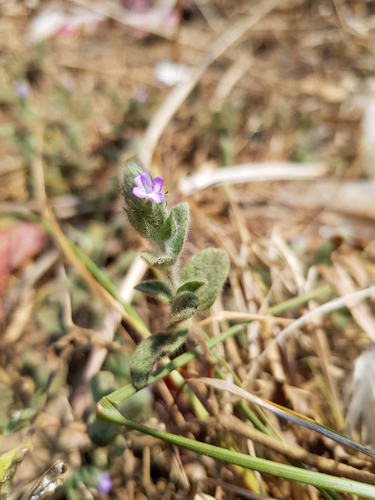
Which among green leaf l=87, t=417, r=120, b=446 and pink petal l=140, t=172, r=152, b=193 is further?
green leaf l=87, t=417, r=120, b=446

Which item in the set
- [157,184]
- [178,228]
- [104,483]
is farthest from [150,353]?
[104,483]

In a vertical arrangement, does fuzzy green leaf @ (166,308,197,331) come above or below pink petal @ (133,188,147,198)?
below

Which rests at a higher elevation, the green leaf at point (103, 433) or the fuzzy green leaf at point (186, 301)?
the fuzzy green leaf at point (186, 301)

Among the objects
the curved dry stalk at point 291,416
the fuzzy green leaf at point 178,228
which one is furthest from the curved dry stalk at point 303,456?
the fuzzy green leaf at point 178,228

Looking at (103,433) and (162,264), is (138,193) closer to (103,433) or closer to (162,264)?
(162,264)

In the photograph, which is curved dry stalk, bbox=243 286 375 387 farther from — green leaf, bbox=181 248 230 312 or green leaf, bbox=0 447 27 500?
green leaf, bbox=0 447 27 500

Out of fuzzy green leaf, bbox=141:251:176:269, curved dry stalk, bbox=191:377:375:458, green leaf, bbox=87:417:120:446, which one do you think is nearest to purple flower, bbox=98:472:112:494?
green leaf, bbox=87:417:120:446

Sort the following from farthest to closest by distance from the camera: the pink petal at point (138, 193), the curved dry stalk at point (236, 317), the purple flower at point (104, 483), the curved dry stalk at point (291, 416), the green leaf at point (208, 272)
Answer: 1. the curved dry stalk at point (236, 317)
2. the purple flower at point (104, 483)
3. the green leaf at point (208, 272)
4. the curved dry stalk at point (291, 416)
5. the pink petal at point (138, 193)

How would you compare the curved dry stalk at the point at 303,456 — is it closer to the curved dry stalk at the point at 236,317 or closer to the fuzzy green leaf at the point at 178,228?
the curved dry stalk at the point at 236,317
